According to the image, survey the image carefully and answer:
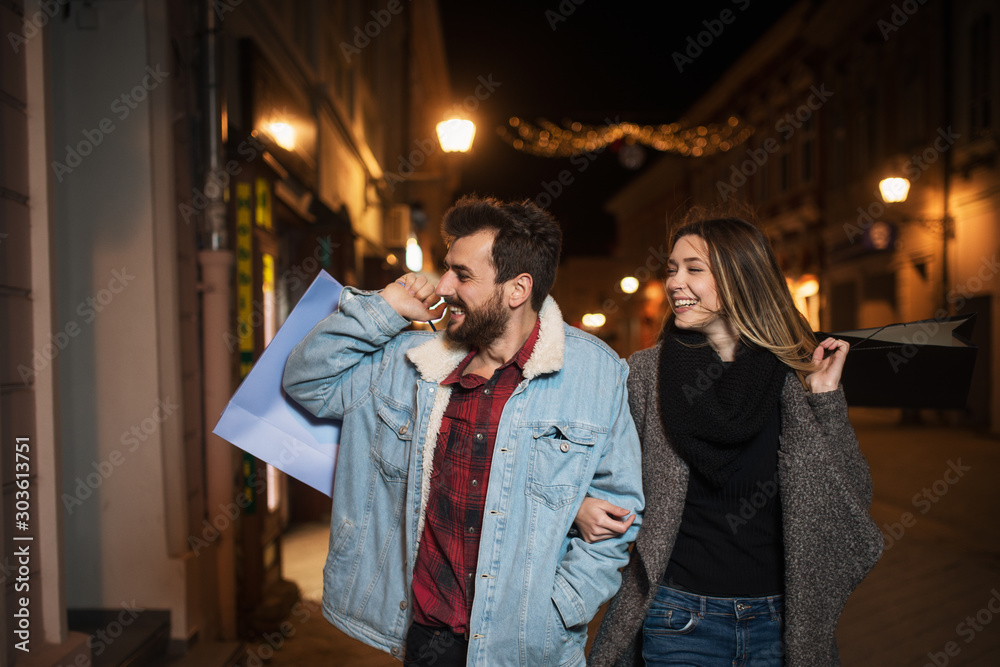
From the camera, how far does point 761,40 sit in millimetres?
21609

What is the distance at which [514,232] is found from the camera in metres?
2.30

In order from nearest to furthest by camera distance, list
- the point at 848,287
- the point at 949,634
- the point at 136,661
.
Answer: the point at 136,661
the point at 949,634
the point at 848,287

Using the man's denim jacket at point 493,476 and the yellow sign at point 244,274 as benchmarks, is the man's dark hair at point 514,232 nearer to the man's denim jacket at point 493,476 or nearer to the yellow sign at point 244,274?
the man's denim jacket at point 493,476

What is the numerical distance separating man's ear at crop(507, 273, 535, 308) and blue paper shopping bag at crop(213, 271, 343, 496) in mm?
583

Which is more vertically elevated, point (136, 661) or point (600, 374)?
point (600, 374)

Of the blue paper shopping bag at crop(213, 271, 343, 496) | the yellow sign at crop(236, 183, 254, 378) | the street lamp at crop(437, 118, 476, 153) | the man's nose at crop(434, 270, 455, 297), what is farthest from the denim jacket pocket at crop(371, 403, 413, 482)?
the street lamp at crop(437, 118, 476, 153)

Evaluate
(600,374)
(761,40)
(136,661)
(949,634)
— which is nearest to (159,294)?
(136,661)

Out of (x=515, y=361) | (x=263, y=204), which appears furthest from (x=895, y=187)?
(x=515, y=361)

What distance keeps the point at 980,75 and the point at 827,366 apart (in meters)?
14.0

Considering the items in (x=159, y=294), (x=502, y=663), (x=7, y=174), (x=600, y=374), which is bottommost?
(x=502, y=663)

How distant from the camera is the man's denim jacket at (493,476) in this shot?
2.10 meters

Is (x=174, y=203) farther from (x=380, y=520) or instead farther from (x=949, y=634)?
(x=949, y=634)

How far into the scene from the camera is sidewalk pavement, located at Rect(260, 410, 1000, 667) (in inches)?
171

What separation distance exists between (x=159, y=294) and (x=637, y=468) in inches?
119
